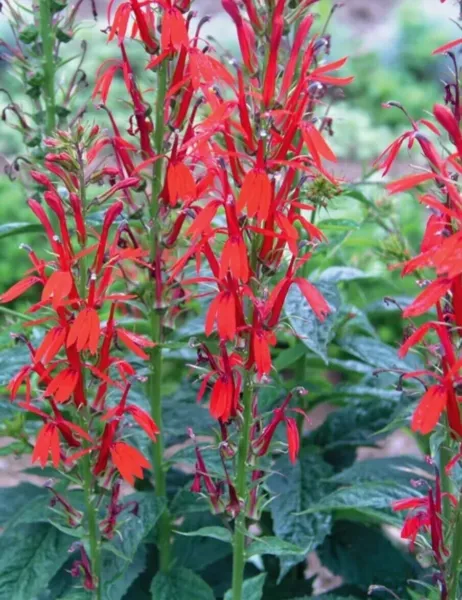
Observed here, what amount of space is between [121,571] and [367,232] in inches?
146

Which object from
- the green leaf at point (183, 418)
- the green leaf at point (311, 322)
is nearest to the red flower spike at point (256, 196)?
the green leaf at point (311, 322)

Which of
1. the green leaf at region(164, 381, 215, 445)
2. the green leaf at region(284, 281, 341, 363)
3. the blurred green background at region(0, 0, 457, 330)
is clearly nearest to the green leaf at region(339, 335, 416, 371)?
the green leaf at region(284, 281, 341, 363)

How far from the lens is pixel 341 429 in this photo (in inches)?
93.4

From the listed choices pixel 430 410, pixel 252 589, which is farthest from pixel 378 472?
pixel 430 410

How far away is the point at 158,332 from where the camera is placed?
6.14ft

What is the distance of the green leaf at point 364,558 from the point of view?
2.23m

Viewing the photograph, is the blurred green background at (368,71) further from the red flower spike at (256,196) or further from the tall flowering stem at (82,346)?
the red flower spike at (256,196)

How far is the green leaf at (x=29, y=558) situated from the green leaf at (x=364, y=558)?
0.67 meters

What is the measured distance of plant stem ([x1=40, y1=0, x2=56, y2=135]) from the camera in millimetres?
2021

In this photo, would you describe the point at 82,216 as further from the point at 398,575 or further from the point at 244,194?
the point at 398,575

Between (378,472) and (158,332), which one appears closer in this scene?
(158,332)

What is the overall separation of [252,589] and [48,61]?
1206mm

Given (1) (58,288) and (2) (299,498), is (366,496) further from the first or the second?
(1) (58,288)

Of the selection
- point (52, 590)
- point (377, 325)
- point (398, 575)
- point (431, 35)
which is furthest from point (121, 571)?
point (431, 35)
